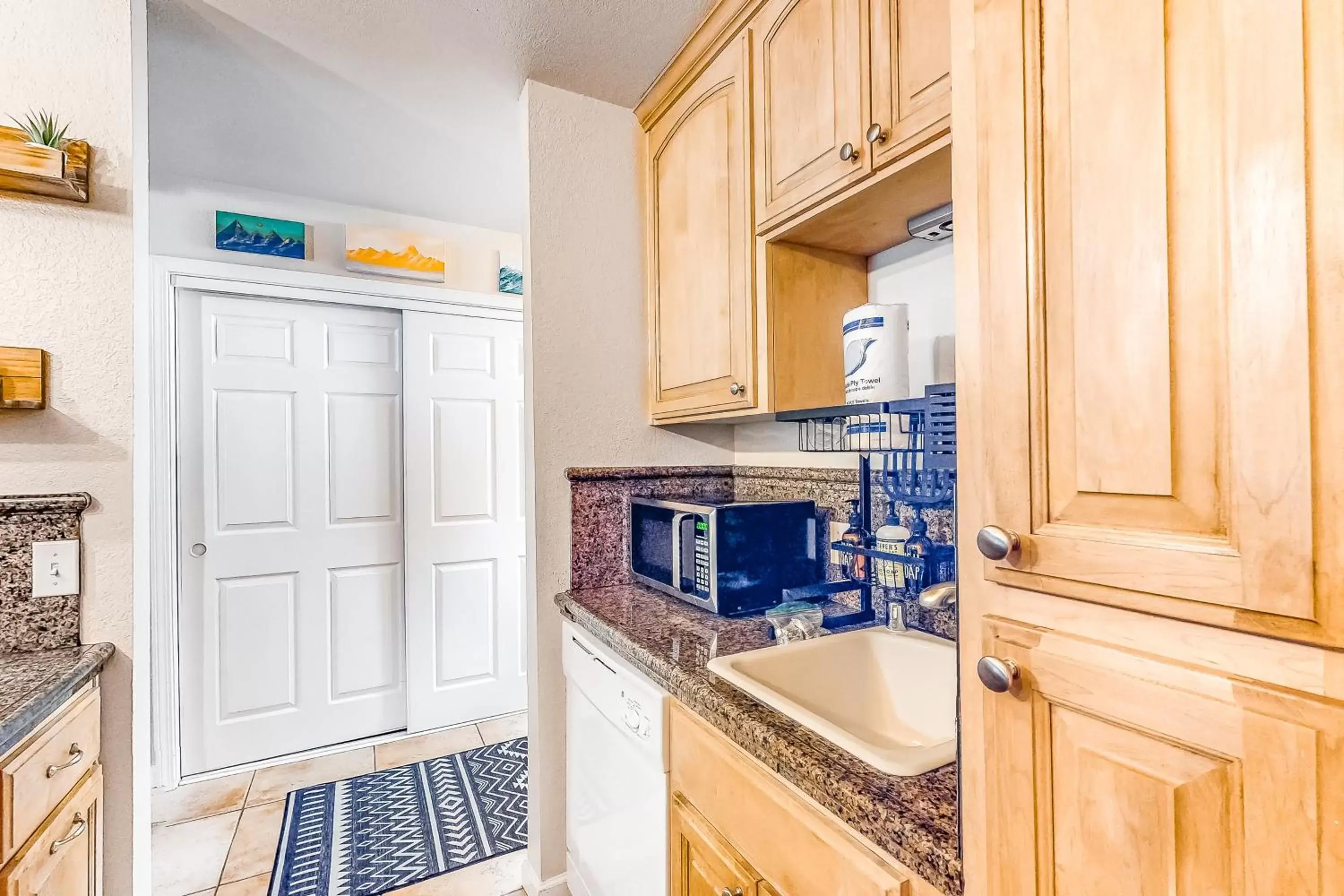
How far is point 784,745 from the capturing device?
890 millimetres

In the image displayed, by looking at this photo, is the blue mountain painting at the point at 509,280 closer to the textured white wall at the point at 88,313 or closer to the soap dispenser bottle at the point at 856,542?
the textured white wall at the point at 88,313

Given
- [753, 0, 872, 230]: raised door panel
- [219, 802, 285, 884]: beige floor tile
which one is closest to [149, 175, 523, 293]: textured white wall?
[753, 0, 872, 230]: raised door panel

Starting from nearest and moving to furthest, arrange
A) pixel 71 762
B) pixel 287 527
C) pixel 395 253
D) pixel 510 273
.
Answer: pixel 71 762 < pixel 287 527 < pixel 395 253 < pixel 510 273

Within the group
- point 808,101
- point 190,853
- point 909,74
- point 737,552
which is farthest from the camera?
point 190,853

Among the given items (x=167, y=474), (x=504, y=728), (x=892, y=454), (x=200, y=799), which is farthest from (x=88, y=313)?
(x=504, y=728)

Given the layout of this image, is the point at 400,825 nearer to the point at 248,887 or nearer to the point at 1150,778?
the point at 248,887

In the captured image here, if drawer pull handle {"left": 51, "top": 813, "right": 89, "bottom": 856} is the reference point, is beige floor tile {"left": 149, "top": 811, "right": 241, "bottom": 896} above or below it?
below

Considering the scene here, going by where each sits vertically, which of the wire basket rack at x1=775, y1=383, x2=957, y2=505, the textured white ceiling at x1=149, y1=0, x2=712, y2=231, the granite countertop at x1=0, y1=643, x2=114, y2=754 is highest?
the textured white ceiling at x1=149, y1=0, x2=712, y2=231

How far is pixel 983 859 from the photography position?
24.0 inches

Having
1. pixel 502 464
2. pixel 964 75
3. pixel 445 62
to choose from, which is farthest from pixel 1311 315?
pixel 502 464

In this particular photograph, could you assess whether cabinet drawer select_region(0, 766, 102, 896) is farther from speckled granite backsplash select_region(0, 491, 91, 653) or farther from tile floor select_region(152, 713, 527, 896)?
tile floor select_region(152, 713, 527, 896)

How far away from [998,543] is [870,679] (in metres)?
0.85

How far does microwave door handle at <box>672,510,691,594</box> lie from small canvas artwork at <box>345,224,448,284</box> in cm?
186

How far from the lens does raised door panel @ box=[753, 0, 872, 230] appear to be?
46.4 inches
